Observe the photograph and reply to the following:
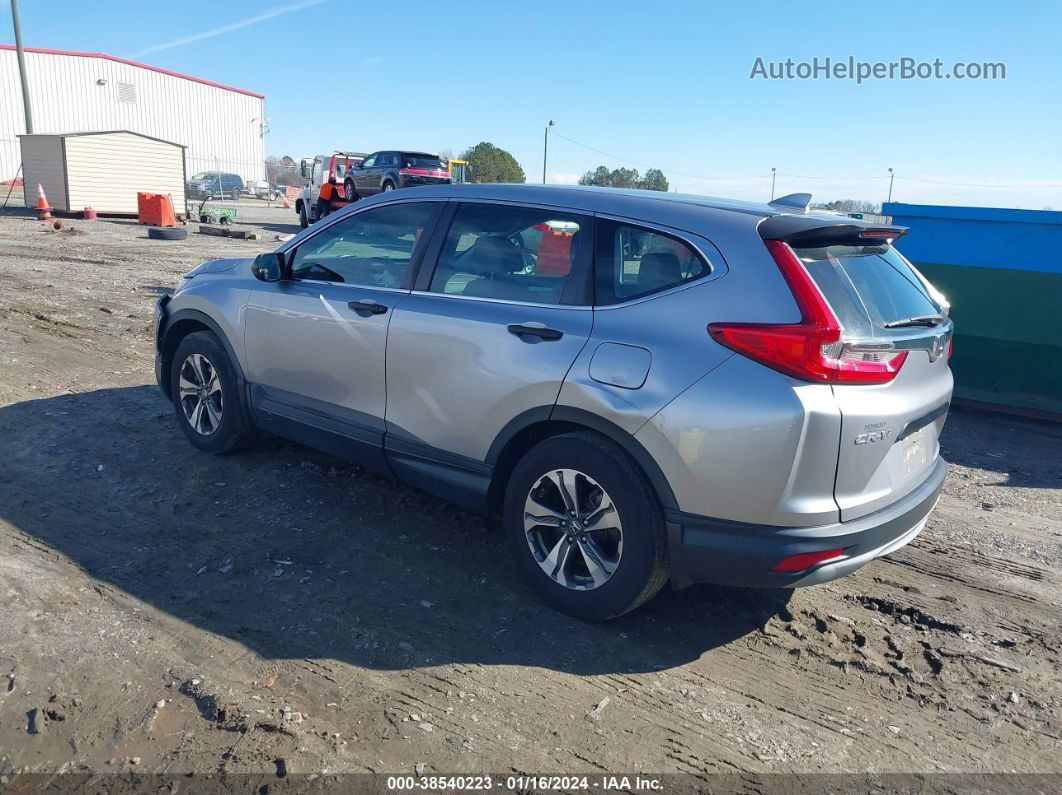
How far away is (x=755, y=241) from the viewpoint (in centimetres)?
324

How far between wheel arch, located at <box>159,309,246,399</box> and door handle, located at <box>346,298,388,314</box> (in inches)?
43.7

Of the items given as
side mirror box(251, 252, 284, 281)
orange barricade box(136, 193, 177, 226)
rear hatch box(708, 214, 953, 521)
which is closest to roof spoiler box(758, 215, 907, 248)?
rear hatch box(708, 214, 953, 521)

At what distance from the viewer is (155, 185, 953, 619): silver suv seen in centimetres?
307

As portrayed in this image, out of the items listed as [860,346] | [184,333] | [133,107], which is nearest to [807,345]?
[860,346]

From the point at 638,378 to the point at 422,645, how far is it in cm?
142

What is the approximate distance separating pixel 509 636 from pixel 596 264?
1.65 metres

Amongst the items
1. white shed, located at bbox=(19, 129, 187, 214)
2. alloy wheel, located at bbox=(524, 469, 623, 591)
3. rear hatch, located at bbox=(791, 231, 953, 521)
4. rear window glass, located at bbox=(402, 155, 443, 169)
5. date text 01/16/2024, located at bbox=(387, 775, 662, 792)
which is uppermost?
rear window glass, located at bbox=(402, 155, 443, 169)

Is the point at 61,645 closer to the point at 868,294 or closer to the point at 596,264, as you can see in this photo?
the point at 596,264

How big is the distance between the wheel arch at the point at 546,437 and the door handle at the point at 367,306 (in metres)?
1.00

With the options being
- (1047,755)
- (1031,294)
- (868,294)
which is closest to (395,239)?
(868,294)

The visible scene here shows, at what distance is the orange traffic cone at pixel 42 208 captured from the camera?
23.1 metres

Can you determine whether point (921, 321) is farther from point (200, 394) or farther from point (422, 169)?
point (422, 169)

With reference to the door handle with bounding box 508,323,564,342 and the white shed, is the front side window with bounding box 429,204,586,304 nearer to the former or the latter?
the door handle with bounding box 508,323,564,342

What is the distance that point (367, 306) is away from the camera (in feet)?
14.1
